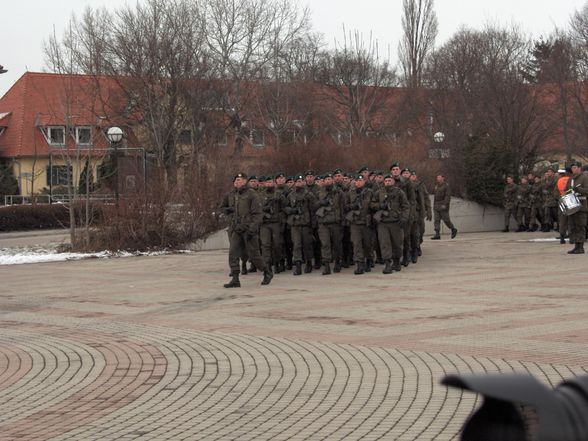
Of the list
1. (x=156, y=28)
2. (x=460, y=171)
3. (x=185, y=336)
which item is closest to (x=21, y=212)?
(x=156, y=28)

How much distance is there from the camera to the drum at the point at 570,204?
2067cm

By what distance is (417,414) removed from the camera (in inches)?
268

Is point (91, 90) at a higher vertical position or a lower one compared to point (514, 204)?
higher

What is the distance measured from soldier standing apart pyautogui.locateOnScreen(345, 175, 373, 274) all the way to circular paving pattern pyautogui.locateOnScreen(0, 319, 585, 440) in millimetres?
8278

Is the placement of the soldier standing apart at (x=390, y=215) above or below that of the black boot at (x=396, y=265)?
above

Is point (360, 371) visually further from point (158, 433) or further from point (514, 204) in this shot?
point (514, 204)

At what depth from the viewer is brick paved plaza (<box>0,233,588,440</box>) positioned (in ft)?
22.5

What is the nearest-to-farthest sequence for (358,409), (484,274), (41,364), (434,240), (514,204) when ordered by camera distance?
(358,409)
(41,364)
(484,274)
(434,240)
(514,204)

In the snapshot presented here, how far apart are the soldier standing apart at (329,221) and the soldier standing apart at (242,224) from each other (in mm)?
2538

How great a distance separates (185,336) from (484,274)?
7.94 metres

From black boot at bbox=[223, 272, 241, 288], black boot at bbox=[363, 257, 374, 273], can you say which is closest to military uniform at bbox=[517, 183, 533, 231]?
black boot at bbox=[363, 257, 374, 273]

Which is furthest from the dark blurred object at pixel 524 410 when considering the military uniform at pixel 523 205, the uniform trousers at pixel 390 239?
the military uniform at pixel 523 205

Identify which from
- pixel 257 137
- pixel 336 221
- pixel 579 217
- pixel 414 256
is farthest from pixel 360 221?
pixel 257 137

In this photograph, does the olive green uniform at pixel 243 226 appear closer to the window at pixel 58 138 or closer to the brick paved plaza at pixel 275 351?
the brick paved plaza at pixel 275 351
